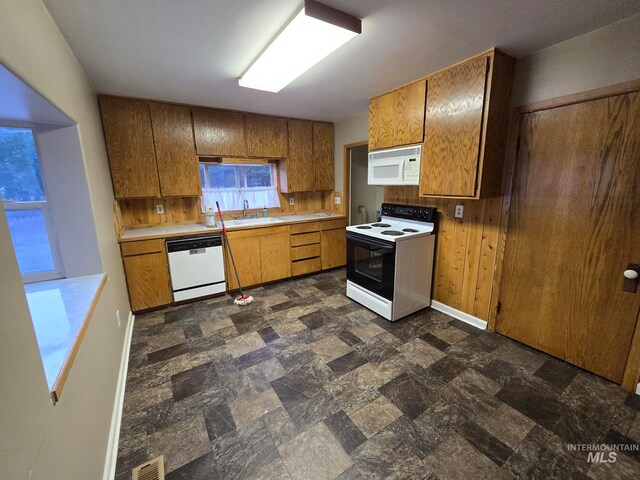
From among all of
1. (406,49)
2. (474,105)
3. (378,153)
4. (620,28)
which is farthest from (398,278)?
(620,28)

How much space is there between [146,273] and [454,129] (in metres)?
Answer: 3.36

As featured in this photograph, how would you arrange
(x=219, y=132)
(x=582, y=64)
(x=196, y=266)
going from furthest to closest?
1. (x=219, y=132)
2. (x=196, y=266)
3. (x=582, y=64)

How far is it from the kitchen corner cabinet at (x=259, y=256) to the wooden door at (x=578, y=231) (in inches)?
103

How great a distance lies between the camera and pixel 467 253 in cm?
267

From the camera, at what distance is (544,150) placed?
208cm

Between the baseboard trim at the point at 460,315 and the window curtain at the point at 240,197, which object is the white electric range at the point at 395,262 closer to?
the baseboard trim at the point at 460,315

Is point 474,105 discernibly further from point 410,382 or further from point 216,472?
point 216,472

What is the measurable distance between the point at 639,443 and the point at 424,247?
1834 mm

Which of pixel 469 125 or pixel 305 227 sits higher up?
pixel 469 125

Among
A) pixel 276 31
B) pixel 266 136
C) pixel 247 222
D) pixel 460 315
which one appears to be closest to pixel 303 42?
pixel 276 31

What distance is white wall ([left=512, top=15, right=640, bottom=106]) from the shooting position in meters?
1.66

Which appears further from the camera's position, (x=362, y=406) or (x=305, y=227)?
(x=305, y=227)

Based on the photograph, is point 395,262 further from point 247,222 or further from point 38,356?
point 38,356

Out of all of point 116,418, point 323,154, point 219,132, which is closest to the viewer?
point 116,418
